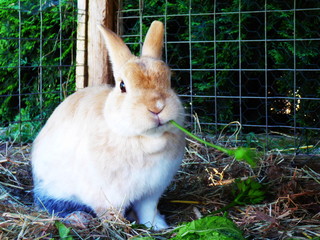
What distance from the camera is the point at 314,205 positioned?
2527 mm

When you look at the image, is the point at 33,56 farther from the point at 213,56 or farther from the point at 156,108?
the point at 156,108

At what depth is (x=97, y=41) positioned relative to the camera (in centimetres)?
367

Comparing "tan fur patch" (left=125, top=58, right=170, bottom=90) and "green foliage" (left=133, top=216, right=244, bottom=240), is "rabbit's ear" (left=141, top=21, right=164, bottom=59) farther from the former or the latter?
"green foliage" (left=133, top=216, right=244, bottom=240)

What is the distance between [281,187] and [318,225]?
0.55 m

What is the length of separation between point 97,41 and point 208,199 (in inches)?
62.6

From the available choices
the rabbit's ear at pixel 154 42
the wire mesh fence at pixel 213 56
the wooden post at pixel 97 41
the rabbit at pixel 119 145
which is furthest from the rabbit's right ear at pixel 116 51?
the wire mesh fence at pixel 213 56

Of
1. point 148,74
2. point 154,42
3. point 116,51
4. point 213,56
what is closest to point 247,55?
point 213,56

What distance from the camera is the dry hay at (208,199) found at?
211 cm

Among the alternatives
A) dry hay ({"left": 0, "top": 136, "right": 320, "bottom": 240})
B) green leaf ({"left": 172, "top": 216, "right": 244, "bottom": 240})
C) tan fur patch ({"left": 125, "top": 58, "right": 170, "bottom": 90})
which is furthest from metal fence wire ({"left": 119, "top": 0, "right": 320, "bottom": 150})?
green leaf ({"left": 172, "top": 216, "right": 244, "bottom": 240})

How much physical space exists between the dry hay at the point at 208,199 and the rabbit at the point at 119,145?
158 millimetres

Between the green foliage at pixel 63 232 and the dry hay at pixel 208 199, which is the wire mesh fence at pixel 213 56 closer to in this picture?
the dry hay at pixel 208 199

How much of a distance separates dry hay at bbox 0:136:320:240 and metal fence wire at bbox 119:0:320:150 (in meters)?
0.92

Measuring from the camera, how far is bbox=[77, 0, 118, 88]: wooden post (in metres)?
3.67

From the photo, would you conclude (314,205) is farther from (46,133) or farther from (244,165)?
(46,133)
